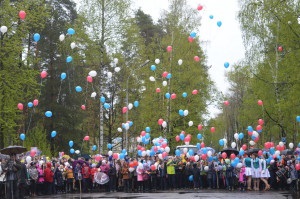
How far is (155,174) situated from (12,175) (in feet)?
29.7

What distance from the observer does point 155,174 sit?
26.6m

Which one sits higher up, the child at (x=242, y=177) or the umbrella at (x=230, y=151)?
the umbrella at (x=230, y=151)

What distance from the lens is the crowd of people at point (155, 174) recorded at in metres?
25.0

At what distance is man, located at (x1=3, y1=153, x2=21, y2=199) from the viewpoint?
19.1 m

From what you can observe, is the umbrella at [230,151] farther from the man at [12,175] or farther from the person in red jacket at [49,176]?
the man at [12,175]

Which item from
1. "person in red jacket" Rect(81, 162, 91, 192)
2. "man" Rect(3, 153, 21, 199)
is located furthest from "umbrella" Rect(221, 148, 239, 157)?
"man" Rect(3, 153, 21, 199)

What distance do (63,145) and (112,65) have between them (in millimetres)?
9434

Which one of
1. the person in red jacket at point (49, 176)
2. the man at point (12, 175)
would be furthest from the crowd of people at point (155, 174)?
the man at point (12, 175)

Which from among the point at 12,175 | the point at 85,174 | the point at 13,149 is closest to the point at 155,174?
the point at 85,174

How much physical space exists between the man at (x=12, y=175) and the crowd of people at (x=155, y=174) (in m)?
4.37

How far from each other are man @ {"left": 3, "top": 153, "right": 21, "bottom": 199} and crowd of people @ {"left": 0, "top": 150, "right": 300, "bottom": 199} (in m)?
4.37

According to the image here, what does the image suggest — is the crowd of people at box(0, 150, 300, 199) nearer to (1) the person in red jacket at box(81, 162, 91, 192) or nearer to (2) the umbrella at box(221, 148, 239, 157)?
(1) the person in red jacket at box(81, 162, 91, 192)

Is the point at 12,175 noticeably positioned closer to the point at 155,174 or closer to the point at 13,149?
the point at 13,149

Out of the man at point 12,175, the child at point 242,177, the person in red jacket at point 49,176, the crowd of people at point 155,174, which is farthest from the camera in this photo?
the child at point 242,177
